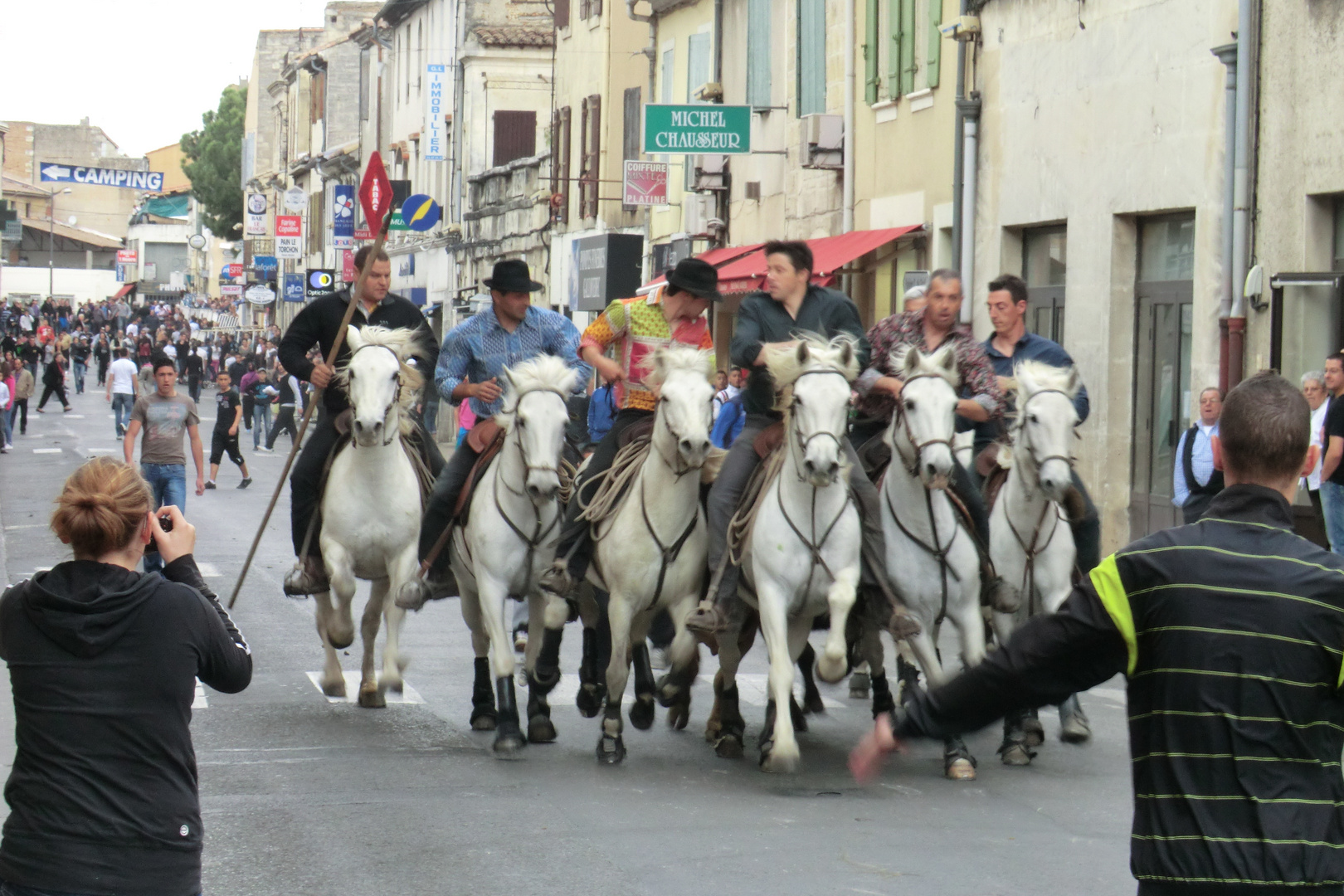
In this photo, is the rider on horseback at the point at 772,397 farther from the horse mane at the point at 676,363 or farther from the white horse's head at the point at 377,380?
the white horse's head at the point at 377,380

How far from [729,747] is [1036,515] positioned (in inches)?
71.4

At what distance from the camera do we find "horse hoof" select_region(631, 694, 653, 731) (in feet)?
30.3

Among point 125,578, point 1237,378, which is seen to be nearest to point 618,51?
point 1237,378

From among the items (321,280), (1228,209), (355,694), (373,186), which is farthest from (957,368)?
(321,280)

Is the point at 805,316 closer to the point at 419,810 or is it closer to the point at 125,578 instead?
the point at 419,810

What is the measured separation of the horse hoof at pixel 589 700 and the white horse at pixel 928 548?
1.74m

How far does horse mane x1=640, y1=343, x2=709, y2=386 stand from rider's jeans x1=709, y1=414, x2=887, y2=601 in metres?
0.50

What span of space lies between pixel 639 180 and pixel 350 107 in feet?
145

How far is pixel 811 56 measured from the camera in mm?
25297

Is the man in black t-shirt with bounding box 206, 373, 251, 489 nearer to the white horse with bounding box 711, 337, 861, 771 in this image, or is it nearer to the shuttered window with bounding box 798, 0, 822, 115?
the shuttered window with bounding box 798, 0, 822, 115

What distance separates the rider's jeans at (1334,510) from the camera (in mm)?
12984

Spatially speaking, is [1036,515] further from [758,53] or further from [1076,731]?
[758,53]

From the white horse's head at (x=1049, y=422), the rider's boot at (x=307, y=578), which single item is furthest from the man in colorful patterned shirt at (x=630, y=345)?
the rider's boot at (x=307, y=578)

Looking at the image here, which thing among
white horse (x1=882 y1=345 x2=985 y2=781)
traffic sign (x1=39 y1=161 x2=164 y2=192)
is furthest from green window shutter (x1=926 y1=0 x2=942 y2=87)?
traffic sign (x1=39 y1=161 x2=164 y2=192)
